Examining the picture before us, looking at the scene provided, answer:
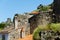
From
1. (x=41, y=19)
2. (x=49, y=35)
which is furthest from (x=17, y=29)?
(x=49, y=35)

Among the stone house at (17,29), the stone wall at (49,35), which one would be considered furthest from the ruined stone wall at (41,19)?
the stone wall at (49,35)

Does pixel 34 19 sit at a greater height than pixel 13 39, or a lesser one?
greater

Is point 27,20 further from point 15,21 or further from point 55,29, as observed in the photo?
point 55,29

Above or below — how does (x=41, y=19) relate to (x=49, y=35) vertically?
above

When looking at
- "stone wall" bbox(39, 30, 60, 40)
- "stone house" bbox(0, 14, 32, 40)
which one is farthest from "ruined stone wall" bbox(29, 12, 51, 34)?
"stone wall" bbox(39, 30, 60, 40)

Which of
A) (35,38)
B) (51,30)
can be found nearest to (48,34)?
(51,30)

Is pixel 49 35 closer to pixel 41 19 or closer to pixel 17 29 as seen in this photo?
pixel 41 19

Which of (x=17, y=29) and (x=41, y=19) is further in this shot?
(x=17, y=29)

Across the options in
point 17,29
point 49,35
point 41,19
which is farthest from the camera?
point 17,29

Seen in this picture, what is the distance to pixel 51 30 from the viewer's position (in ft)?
71.7

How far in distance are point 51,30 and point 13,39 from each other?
22324 millimetres

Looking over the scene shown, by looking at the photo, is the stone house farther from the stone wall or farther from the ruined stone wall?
the stone wall

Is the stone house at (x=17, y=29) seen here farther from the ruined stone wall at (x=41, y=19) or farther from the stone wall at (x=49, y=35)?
the stone wall at (x=49, y=35)

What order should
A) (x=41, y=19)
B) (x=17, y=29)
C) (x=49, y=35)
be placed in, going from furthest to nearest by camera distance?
(x=17, y=29)
(x=41, y=19)
(x=49, y=35)
